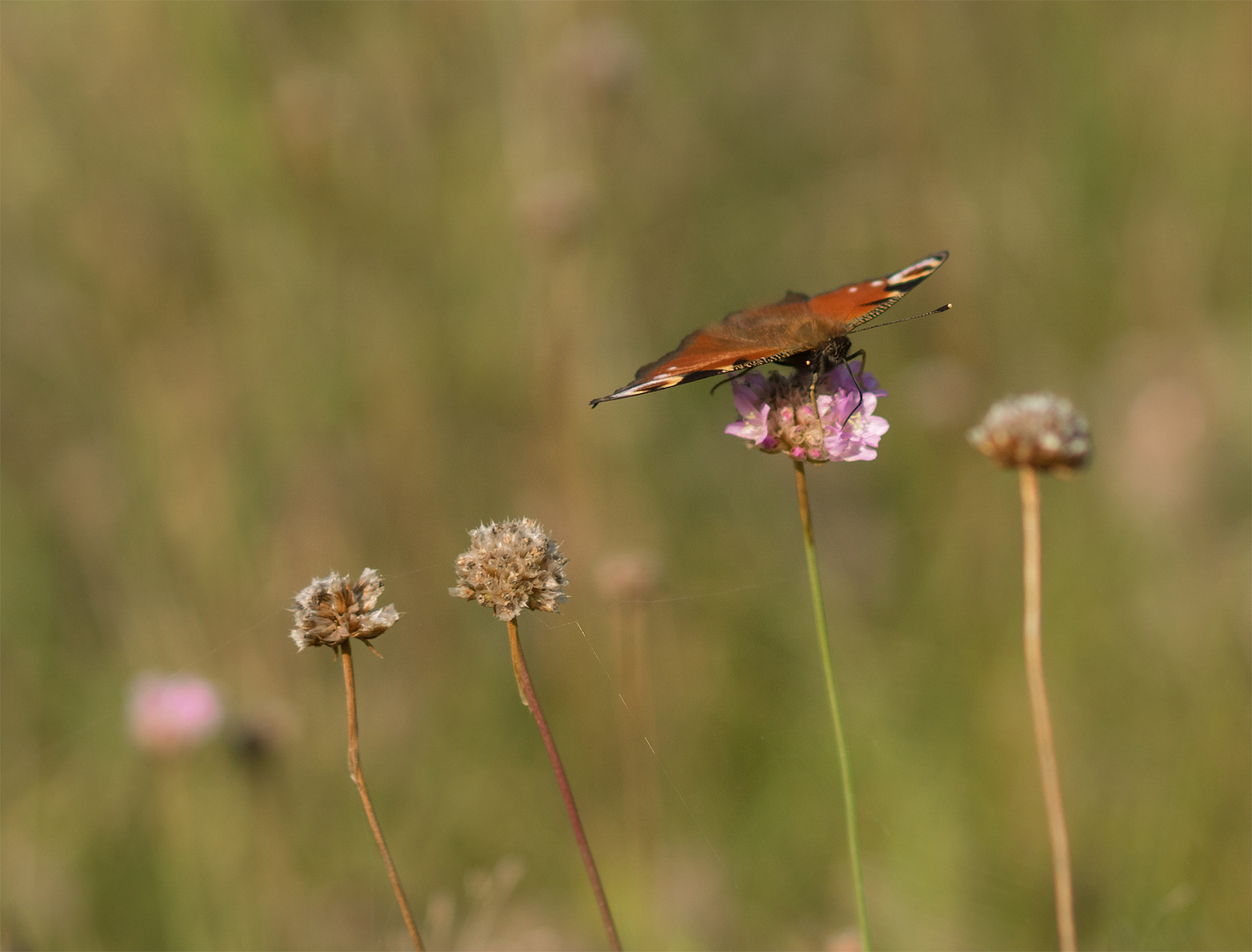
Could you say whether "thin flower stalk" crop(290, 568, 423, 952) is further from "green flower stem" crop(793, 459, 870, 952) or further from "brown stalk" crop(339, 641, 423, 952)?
"green flower stem" crop(793, 459, 870, 952)

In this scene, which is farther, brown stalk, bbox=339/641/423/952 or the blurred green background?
the blurred green background

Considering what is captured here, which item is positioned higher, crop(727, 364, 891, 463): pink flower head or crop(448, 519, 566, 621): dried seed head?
crop(727, 364, 891, 463): pink flower head

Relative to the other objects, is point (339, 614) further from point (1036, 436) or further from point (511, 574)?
point (1036, 436)

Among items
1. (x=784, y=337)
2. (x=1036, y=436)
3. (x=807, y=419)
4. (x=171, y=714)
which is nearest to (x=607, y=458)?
(x=171, y=714)

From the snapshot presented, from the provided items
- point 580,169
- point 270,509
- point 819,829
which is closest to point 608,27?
point 580,169

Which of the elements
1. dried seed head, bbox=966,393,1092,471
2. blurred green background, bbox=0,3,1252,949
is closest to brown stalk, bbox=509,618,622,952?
dried seed head, bbox=966,393,1092,471

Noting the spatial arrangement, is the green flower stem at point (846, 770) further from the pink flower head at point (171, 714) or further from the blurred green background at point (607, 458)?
the pink flower head at point (171, 714)

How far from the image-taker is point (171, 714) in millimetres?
2928

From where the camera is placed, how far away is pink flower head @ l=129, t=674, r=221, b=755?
2.86m

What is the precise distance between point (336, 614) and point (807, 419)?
Result: 70 centimetres

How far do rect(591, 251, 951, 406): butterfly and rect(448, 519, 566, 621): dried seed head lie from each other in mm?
252

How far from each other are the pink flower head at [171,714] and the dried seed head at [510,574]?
1942mm

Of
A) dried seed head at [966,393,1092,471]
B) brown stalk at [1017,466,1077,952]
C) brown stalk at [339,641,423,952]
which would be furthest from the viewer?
dried seed head at [966,393,1092,471]

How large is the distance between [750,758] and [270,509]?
200 cm
